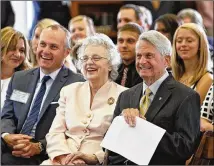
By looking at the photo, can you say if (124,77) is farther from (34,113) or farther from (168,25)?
(168,25)

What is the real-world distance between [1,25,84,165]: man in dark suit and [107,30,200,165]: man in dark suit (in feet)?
1.91

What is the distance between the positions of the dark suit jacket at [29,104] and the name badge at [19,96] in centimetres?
2

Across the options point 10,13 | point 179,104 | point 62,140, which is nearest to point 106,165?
point 62,140

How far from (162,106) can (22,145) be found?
1.00 m

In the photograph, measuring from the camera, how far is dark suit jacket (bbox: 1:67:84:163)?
335cm

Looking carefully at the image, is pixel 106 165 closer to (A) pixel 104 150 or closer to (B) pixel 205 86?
(A) pixel 104 150

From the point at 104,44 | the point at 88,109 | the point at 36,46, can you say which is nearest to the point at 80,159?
the point at 88,109

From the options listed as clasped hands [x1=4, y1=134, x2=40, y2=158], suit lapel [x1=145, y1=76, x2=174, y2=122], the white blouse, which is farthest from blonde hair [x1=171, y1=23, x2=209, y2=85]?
the white blouse

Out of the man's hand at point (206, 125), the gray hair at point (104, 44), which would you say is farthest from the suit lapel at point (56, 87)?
the man's hand at point (206, 125)

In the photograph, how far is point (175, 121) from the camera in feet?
9.10

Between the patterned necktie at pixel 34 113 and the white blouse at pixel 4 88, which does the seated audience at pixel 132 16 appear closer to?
the white blouse at pixel 4 88

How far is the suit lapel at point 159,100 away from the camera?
9.27 ft

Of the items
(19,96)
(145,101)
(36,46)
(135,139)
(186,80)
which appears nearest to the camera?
(135,139)

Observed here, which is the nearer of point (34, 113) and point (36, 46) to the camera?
point (34, 113)
